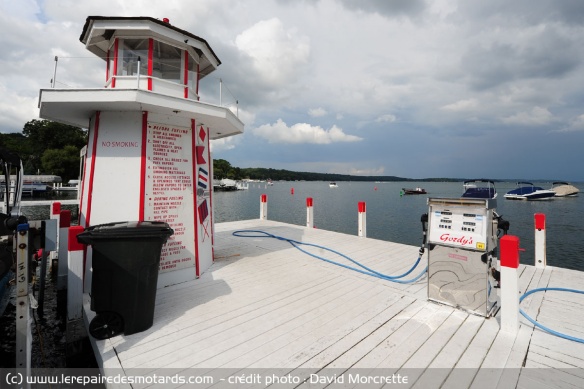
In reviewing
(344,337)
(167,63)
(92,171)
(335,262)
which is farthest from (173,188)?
(344,337)

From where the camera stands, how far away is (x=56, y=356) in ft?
12.1

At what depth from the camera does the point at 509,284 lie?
3637 millimetres

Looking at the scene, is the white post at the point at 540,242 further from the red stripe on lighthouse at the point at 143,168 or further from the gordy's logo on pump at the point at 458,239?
the red stripe on lighthouse at the point at 143,168

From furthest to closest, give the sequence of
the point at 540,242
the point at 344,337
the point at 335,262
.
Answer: the point at 335,262, the point at 540,242, the point at 344,337

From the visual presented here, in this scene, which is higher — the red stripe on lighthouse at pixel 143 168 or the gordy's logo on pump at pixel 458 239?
the red stripe on lighthouse at pixel 143 168

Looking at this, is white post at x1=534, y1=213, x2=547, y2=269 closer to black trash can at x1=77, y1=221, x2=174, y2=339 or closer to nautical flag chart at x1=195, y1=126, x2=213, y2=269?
nautical flag chart at x1=195, y1=126, x2=213, y2=269

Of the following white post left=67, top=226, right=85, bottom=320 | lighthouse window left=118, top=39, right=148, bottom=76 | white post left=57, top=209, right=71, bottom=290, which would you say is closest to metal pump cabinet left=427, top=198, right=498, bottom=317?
white post left=67, top=226, right=85, bottom=320

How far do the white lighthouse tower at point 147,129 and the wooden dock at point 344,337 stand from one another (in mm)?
1391

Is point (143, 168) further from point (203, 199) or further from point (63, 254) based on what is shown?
point (63, 254)

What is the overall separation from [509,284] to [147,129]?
6271mm

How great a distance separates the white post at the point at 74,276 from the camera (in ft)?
13.3

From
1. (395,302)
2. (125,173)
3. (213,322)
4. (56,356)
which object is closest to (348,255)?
(395,302)

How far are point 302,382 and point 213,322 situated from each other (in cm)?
170

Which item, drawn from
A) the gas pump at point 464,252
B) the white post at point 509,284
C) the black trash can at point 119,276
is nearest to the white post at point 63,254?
the black trash can at point 119,276
